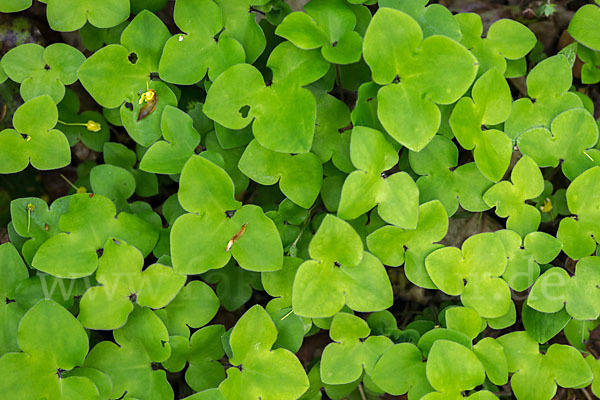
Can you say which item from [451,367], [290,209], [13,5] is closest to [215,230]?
[290,209]

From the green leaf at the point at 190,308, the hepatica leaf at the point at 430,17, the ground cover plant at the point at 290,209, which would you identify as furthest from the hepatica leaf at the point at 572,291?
the green leaf at the point at 190,308

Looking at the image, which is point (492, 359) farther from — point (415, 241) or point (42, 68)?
point (42, 68)

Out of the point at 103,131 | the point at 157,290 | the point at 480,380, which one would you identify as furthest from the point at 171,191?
the point at 480,380

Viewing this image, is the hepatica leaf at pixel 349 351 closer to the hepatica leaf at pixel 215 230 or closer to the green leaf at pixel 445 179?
the hepatica leaf at pixel 215 230

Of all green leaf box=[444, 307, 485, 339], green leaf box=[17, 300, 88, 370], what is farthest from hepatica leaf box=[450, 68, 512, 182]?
green leaf box=[17, 300, 88, 370]

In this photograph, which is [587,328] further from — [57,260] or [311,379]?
[57,260]

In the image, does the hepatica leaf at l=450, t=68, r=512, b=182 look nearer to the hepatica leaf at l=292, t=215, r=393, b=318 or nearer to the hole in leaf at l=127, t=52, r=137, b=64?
the hepatica leaf at l=292, t=215, r=393, b=318
